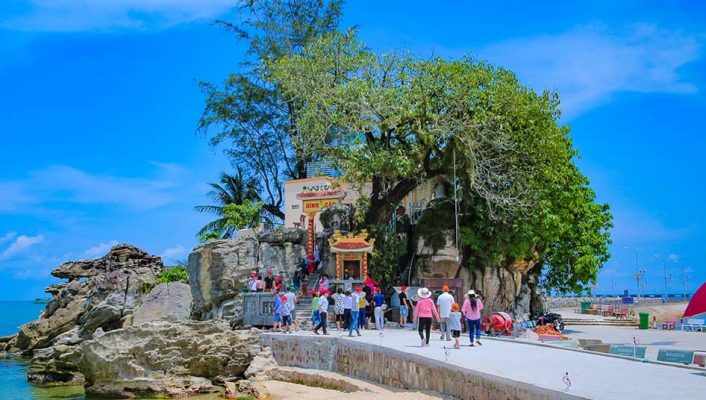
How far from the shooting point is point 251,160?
4619cm

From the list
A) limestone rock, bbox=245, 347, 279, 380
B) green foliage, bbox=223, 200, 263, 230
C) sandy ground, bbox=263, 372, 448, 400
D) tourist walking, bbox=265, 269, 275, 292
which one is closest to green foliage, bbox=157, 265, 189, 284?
green foliage, bbox=223, 200, 263, 230

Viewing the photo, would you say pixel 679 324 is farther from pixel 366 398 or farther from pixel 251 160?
pixel 251 160

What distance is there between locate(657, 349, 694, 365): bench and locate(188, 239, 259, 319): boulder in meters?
18.7

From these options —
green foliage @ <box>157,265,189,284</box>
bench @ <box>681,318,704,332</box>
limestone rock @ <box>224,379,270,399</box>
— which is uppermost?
green foliage @ <box>157,265,189,284</box>

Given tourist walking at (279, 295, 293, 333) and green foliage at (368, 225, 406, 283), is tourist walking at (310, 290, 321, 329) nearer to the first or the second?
tourist walking at (279, 295, 293, 333)

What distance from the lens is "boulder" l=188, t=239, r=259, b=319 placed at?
97.3 feet

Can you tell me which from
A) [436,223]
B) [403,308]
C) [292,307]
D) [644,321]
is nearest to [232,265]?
[292,307]

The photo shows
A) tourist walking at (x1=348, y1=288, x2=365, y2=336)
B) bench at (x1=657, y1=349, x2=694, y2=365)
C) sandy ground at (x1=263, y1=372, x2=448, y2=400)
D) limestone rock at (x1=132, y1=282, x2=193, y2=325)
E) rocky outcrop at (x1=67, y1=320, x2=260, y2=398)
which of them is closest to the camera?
bench at (x1=657, y1=349, x2=694, y2=365)

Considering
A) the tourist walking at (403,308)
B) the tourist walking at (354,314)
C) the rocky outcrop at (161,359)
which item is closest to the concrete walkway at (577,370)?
the tourist walking at (354,314)

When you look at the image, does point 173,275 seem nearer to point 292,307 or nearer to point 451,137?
point 292,307

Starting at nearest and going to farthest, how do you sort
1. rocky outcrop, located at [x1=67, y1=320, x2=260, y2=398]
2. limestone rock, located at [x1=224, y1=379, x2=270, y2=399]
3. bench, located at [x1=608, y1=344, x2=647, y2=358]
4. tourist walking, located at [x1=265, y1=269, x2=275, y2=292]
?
bench, located at [x1=608, y1=344, x2=647, y2=358] → limestone rock, located at [x1=224, y1=379, x2=270, y2=399] → rocky outcrop, located at [x1=67, y1=320, x2=260, y2=398] → tourist walking, located at [x1=265, y1=269, x2=275, y2=292]

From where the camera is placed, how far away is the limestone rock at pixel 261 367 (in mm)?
20922

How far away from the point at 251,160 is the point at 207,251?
16.6 m

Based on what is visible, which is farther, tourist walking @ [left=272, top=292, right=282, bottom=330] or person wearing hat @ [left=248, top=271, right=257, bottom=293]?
person wearing hat @ [left=248, top=271, right=257, bottom=293]
